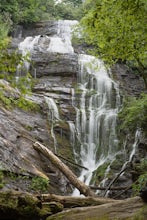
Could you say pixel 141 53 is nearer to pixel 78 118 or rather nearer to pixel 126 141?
pixel 126 141

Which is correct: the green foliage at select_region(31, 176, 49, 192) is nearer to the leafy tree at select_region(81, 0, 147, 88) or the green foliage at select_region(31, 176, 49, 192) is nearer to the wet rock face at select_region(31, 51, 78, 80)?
the leafy tree at select_region(81, 0, 147, 88)

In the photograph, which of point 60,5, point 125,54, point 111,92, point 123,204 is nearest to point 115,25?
point 125,54

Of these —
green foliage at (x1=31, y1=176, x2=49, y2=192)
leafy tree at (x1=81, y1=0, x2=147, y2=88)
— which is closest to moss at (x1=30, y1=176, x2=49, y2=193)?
green foliage at (x1=31, y1=176, x2=49, y2=192)

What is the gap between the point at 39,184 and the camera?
938 centimetres

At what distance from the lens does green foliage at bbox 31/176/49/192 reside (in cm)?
920

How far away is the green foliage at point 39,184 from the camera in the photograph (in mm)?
9203

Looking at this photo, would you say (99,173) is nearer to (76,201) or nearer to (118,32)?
(118,32)

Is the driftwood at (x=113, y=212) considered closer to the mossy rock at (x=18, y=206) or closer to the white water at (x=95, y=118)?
the mossy rock at (x=18, y=206)

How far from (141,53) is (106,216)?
6.57 metres

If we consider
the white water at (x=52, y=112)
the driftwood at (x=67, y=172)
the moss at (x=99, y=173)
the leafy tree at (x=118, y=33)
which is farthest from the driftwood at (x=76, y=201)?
the white water at (x=52, y=112)

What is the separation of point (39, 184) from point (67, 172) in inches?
36.0

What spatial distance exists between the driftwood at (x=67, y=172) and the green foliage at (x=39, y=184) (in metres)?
0.64

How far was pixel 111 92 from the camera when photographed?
1889 centimetres

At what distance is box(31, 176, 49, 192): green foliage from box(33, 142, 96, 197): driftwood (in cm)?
64
